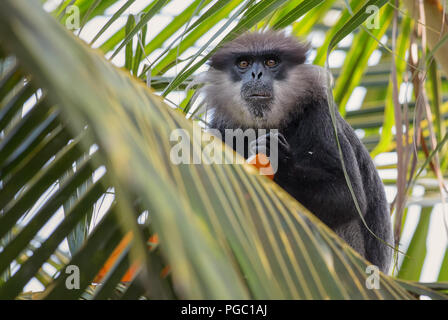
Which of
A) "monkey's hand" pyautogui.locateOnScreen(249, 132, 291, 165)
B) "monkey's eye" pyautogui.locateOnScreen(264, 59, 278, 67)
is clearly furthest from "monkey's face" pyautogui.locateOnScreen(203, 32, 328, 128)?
"monkey's hand" pyautogui.locateOnScreen(249, 132, 291, 165)

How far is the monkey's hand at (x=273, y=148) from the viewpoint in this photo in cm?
350

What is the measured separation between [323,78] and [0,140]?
3.13 m

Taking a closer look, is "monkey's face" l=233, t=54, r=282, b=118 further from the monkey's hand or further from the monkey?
the monkey's hand

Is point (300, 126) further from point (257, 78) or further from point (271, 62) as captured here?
point (271, 62)

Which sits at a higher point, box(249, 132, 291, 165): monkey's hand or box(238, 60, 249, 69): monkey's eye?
box(238, 60, 249, 69): monkey's eye

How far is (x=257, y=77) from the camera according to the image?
425 centimetres

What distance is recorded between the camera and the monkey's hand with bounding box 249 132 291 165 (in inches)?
138

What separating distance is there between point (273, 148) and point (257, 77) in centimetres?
84

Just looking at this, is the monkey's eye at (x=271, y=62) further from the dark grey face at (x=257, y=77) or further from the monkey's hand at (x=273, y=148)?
the monkey's hand at (x=273, y=148)

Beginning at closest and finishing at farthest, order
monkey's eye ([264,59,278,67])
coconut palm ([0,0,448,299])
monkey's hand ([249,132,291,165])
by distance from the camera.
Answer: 1. coconut palm ([0,0,448,299])
2. monkey's hand ([249,132,291,165])
3. monkey's eye ([264,59,278,67])

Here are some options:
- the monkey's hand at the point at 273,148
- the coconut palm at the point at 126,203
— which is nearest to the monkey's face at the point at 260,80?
the monkey's hand at the point at 273,148

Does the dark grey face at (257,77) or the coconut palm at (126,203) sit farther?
the dark grey face at (257,77)

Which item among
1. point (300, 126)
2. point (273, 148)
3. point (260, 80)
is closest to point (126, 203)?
point (273, 148)

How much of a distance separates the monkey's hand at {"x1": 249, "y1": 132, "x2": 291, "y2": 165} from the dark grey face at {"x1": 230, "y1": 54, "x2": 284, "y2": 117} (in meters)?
0.52
